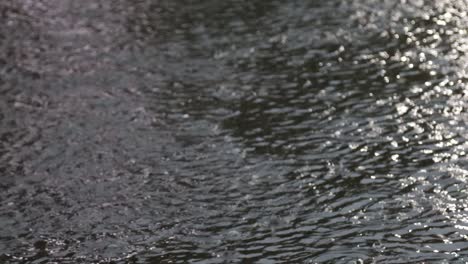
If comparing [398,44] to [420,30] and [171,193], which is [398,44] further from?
[171,193]

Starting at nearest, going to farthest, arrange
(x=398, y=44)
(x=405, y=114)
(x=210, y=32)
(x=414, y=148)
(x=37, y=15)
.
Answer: (x=414, y=148) < (x=405, y=114) < (x=398, y=44) < (x=210, y=32) < (x=37, y=15)

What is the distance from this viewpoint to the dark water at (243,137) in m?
21.7

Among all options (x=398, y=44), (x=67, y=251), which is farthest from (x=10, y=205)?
(x=398, y=44)

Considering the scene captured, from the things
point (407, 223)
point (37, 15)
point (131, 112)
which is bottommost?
point (407, 223)

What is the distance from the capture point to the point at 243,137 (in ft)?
94.4

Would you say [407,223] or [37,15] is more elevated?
[37,15]

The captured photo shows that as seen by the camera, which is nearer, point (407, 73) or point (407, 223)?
point (407, 223)

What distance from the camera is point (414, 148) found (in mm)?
26391

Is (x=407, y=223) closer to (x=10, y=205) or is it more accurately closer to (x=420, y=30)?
(x=10, y=205)

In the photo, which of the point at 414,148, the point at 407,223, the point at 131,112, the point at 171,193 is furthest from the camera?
the point at 131,112

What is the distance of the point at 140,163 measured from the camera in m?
27.1

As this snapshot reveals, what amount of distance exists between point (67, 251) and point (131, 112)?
1112cm

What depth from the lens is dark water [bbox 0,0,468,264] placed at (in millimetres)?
21688

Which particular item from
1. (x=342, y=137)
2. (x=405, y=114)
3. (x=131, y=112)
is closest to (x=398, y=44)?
(x=405, y=114)
